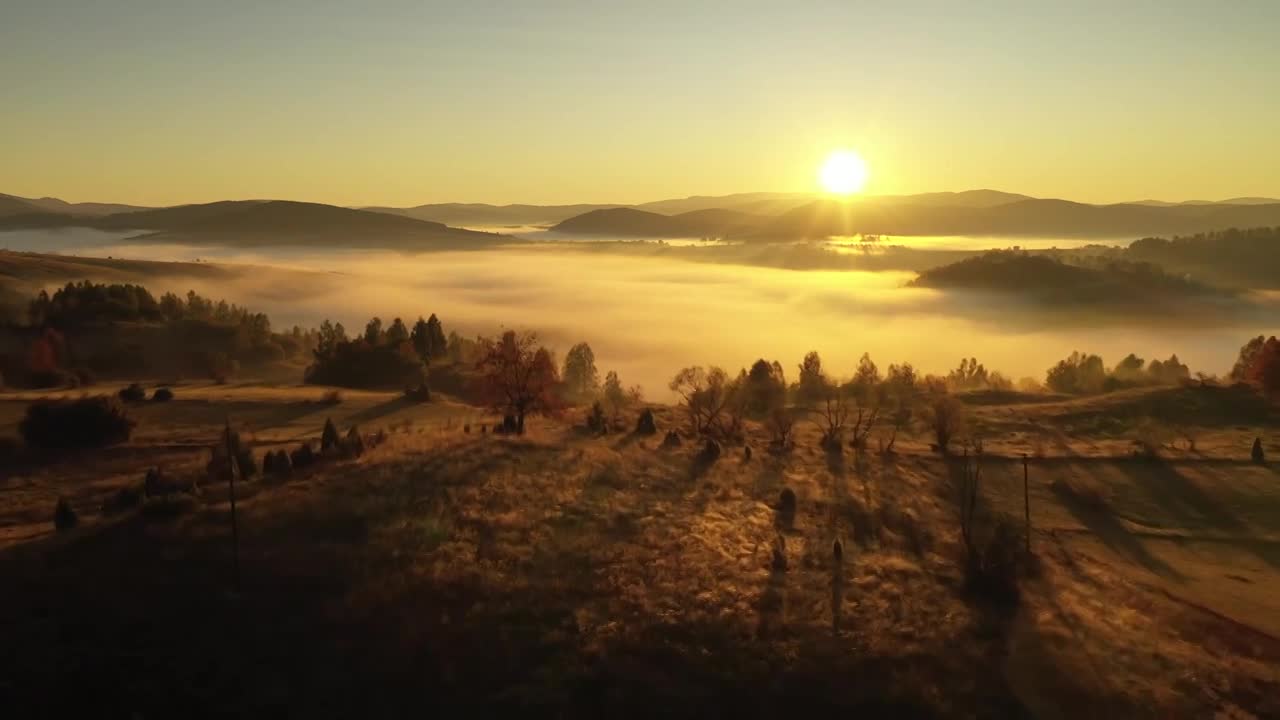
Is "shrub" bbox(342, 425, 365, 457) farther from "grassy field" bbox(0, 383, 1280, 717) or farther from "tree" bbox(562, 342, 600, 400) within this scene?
"tree" bbox(562, 342, 600, 400)

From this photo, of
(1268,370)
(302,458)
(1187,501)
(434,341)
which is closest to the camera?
(302,458)

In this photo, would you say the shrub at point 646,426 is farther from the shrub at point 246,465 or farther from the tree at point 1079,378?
the tree at point 1079,378

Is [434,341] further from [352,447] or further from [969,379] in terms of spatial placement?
[352,447]

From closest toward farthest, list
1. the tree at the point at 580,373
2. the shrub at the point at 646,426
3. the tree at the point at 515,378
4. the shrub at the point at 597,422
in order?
the tree at the point at 515,378
the shrub at the point at 597,422
the shrub at the point at 646,426
the tree at the point at 580,373

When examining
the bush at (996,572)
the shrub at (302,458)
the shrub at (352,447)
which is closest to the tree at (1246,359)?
the bush at (996,572)

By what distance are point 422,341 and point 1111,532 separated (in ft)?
332

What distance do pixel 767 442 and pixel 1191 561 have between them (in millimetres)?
28046

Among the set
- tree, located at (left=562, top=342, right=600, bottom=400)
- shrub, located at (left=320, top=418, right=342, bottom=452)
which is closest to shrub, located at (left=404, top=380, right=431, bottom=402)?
shrub, located at (left=320, top=418, right=342, bottom=452)

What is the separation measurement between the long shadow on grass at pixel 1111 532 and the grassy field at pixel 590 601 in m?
0.26

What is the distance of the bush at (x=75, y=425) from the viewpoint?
5353 cm

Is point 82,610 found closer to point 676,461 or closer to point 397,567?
point 397,567

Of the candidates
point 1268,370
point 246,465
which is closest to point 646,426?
point 246,465

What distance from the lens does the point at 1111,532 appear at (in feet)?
149

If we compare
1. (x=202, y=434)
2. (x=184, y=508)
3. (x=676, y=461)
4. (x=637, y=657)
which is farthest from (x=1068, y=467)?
(x=202, y=434)
